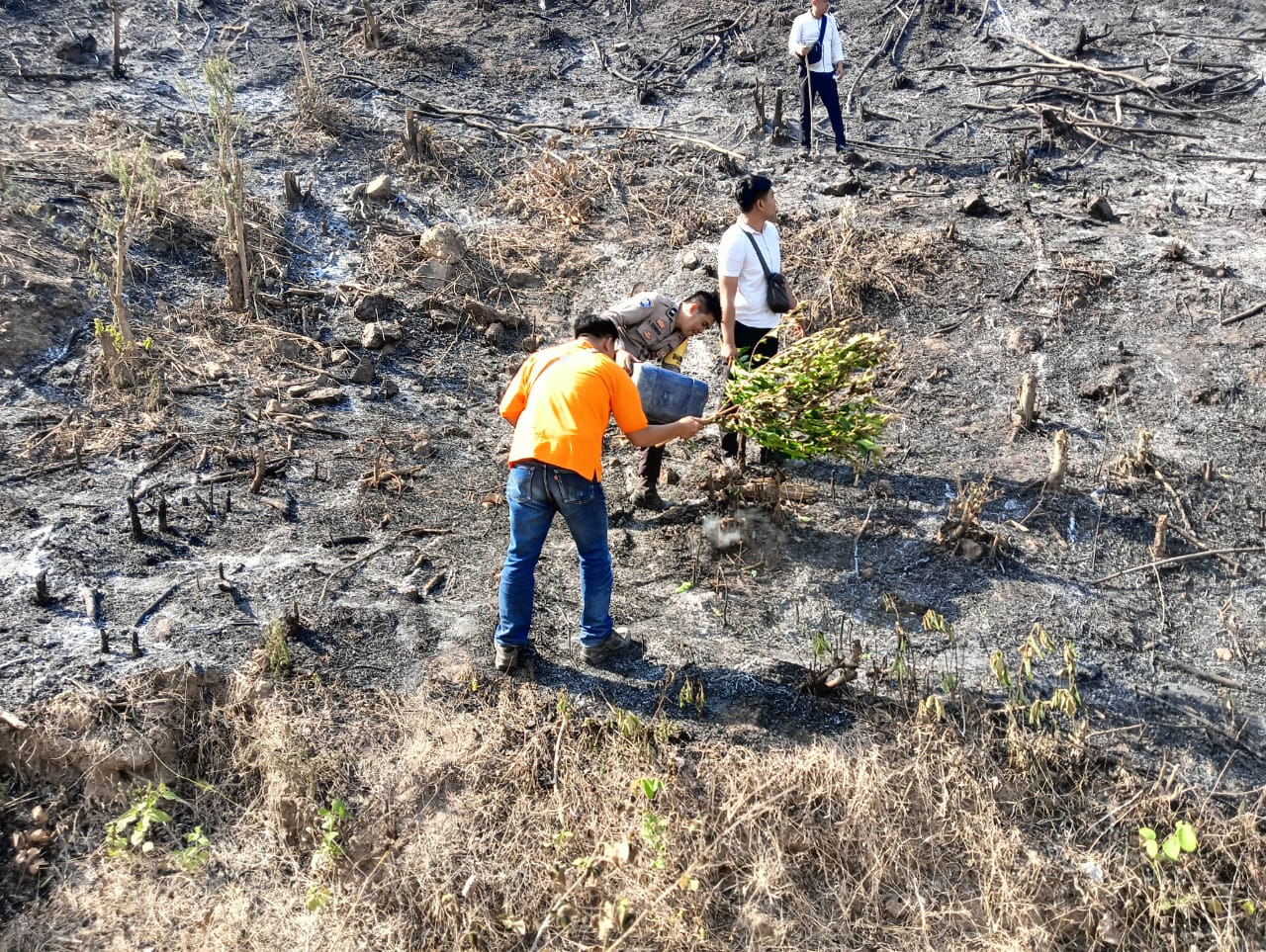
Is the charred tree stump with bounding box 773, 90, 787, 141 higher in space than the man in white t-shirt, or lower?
higher

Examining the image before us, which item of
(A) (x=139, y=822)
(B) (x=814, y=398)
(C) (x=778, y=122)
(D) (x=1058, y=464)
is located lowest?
(A) (x=139, y=822)

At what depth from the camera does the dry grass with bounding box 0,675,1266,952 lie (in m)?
3.97

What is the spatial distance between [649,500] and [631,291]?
242 cm

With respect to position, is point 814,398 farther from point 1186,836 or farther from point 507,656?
point 1186,836

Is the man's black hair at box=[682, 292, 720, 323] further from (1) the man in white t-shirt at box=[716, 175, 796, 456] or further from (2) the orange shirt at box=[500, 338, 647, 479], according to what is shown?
(2) the orange shirt at box=[500, 338, 647, 479]

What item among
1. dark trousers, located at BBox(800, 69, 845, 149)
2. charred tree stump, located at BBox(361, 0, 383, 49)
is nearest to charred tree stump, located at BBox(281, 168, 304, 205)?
charred tree stump, located at BBox(361, 0, 383, 49)

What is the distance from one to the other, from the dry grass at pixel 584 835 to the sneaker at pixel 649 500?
150 centimetres

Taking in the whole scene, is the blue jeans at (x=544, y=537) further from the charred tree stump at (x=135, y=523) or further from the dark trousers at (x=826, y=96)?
the dark trousers at (x=826, y=96)

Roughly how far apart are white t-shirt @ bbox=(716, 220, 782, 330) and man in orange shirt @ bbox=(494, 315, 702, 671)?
3.40 feet

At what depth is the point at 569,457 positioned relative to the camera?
4.15 meters

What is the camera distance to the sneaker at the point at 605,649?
4.67 metres

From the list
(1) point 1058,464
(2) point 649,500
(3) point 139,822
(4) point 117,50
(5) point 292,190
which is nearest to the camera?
(3) point 139,822

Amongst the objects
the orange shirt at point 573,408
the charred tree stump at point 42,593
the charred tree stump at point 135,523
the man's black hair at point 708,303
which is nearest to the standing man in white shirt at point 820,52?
the man's black hair at point 708,303

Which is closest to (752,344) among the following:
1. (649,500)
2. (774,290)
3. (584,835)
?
(774,290)
